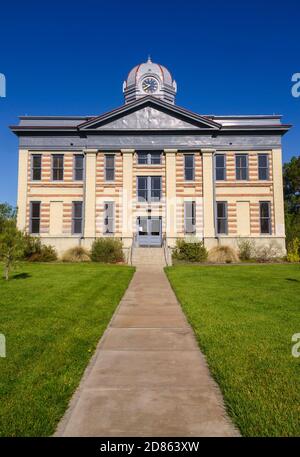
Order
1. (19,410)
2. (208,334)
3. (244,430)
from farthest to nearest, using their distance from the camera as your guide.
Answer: (208,334), (19,410), (244,430)

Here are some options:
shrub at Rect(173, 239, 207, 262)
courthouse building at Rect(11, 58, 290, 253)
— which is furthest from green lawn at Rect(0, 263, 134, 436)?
courthouse building at Rect(11, 58, 290, 253)

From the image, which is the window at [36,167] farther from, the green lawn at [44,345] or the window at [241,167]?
the green lawn at [44,345]

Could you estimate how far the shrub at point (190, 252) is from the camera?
1040 inches

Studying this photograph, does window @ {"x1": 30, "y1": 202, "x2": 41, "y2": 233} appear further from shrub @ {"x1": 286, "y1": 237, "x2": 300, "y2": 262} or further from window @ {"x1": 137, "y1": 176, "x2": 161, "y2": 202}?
shrub @ {"x1": 286, "y1": 237, "x2": 300, "y2": 262}

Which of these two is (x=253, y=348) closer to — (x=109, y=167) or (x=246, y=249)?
(x=246, y=249)

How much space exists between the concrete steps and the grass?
11.1 metres

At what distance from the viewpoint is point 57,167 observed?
29.8 meters

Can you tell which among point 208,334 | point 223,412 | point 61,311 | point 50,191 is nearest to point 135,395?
point 223,412

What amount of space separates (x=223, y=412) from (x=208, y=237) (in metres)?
24.9

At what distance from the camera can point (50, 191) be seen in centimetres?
2953

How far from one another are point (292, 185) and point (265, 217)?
2900 centimetres

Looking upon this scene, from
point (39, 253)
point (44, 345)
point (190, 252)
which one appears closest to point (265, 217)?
point (190, 252)
